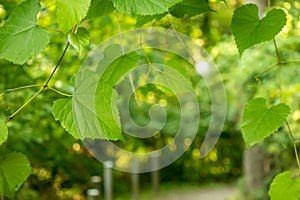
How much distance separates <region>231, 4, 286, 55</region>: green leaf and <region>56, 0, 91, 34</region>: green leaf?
0.22 metres

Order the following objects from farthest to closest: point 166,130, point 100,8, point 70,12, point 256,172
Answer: point 166,130
point 256,172
point 100,8
point 70,12

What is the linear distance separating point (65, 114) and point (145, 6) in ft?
0.43

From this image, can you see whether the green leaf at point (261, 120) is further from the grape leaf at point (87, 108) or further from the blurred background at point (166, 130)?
the grape leaf at point (87, 108)

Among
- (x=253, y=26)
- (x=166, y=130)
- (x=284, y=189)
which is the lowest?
(x=284, y=189)

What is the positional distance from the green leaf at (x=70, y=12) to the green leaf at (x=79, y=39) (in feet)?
0.24

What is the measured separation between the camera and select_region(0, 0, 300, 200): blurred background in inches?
53.5

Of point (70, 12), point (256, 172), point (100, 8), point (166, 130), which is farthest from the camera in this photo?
point (166, 130)

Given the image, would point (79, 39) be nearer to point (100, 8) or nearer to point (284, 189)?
point (100, 8)

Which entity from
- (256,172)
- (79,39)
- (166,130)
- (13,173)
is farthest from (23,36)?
(166,130)

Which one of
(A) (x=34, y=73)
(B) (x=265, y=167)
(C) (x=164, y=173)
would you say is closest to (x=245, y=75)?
(B) (x=265, y=167)

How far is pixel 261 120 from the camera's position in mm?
612

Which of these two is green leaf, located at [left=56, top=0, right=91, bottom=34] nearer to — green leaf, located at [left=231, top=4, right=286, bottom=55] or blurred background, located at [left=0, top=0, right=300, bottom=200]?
blurred background, located at [left=0, top=0, right=300, bottom=200]

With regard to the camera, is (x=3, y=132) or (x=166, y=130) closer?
(x=3, y=132)

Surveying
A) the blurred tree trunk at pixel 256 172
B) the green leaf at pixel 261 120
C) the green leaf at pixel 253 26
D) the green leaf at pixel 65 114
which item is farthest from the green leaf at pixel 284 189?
the blurred tree trunk at pixel 256 172
